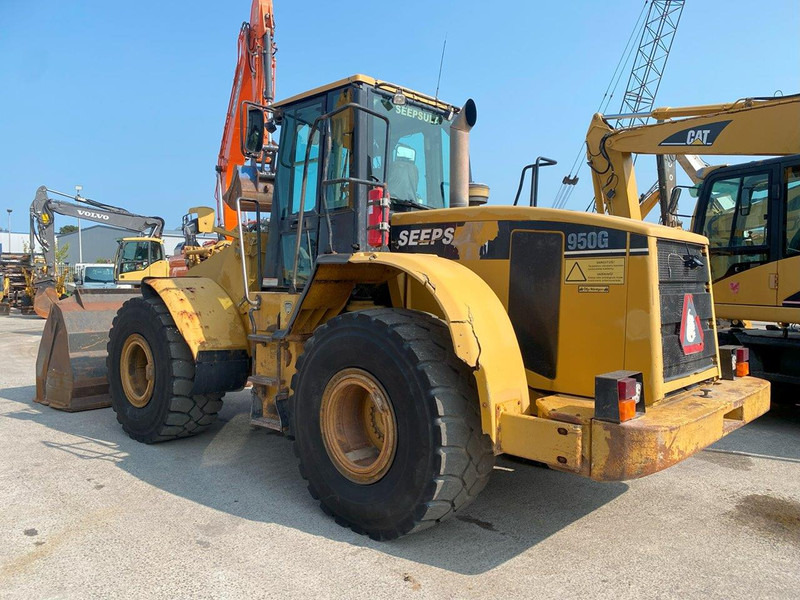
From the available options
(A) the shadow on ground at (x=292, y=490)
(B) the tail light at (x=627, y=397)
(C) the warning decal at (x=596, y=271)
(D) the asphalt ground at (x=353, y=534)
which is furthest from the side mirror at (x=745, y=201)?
(B) the tail light at (x=627, y=397)

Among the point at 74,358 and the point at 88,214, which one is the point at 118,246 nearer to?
the point at 88,214

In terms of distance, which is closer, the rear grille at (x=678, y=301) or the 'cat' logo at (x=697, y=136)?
the rear grille at (x=678, y=301)

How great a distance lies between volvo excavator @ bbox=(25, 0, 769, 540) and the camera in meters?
3.10

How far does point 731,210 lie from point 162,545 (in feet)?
21.4

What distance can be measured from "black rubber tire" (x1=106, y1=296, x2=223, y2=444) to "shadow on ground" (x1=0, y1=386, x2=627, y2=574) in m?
0.17

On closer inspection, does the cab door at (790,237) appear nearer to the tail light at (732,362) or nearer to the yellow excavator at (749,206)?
the yellow excavator at (749,206)

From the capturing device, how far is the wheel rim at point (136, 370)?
5.32 meters

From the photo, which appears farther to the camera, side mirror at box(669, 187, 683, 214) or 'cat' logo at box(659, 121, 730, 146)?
side mirror at box(669, 187, 683, 214)

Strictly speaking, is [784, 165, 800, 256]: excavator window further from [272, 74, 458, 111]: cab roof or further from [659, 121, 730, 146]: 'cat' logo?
[272, 74, 458, 111]: cab roof

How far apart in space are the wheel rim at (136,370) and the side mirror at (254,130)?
1983 mm

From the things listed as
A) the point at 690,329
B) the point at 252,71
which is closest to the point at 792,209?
the point at 690,329

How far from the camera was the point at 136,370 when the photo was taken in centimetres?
564

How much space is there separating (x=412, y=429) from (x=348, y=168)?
6.61 ft

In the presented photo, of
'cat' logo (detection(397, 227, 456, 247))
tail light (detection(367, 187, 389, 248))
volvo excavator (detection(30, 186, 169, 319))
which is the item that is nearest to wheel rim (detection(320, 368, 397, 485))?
tail light (detection(367, 187, 389, 248))
